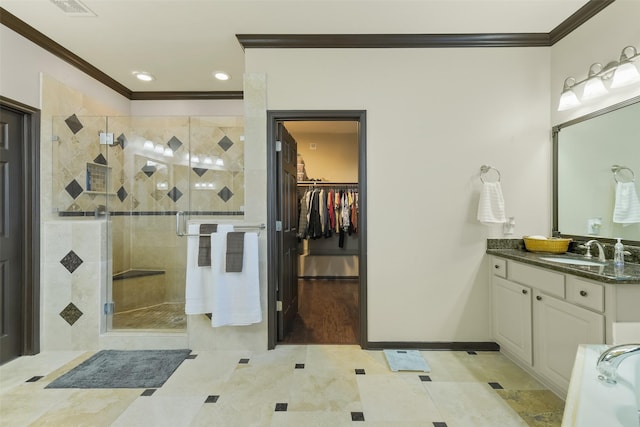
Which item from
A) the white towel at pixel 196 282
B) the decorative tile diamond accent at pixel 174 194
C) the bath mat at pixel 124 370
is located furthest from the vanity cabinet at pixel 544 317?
the decorative tile diamond accent at pixel 174 194

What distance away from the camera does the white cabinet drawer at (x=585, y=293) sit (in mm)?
1583

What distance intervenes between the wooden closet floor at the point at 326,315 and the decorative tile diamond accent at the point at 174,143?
2344 millimetres

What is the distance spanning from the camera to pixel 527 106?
2.53 meters

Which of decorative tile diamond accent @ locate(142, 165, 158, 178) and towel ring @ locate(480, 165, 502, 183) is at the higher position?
decorative tile diamond accent @ locate(142, 165, 158, 178)

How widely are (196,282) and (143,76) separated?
8.01 ft

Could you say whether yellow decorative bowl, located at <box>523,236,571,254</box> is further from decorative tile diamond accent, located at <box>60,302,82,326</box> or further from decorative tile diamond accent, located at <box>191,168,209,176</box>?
decorative tile diamond accent, located at <box>60,302,82,326</box>

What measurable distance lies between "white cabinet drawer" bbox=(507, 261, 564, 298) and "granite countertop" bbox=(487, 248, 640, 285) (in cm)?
5

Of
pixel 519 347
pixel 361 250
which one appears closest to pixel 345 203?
pixel 361 250

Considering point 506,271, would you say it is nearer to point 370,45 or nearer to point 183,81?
point 370,45

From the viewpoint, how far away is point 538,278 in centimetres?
200

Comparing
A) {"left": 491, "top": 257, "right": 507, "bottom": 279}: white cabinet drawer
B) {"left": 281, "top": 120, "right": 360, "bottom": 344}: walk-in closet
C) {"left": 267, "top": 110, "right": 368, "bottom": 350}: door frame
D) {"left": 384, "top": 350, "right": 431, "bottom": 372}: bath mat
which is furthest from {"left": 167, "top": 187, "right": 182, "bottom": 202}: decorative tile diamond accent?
{"left": 491, "top": 257, "right": 507, "bottom": 279}: white cabinet drawer

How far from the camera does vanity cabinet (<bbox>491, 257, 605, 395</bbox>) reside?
65.2 inches

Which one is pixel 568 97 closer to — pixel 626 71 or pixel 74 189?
pixel 626 71

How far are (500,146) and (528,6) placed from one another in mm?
1038
